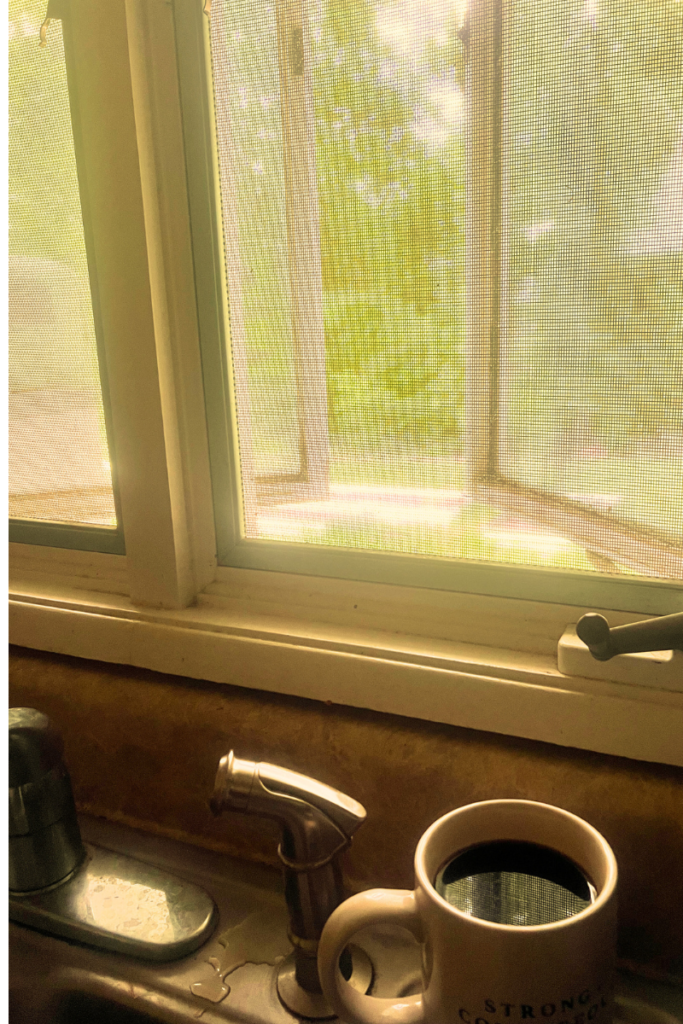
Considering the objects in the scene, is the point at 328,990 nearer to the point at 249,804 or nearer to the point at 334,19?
the point at 249,804

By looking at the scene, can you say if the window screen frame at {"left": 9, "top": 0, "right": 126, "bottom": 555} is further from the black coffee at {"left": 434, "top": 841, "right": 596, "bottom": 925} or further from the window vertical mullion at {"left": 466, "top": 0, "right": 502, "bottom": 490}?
the black coffee at {"left": 434, "top": 841, "right": 596, "bottom": 925}

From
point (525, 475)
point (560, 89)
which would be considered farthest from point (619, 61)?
point (525, 475)

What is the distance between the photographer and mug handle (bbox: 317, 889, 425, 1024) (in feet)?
1.32

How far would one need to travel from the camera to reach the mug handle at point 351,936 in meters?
0.40

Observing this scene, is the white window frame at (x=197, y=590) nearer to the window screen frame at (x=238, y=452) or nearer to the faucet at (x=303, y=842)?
the window screen frame at (x=238, y=452)

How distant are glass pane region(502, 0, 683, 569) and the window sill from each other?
0.13m

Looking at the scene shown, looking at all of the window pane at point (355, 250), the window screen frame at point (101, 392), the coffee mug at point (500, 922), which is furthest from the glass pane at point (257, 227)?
the coffee mug at point (500, 922)

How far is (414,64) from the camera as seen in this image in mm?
568

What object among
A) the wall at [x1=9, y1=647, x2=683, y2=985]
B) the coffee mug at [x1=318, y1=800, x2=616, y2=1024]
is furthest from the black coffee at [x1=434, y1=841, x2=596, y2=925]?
the wall at [x1=9, y1=647, x2=683, y2=985]

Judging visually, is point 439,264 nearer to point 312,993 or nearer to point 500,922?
point 500,922

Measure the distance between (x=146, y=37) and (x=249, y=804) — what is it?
2.18 ft

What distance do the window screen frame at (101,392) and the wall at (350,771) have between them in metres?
0.14

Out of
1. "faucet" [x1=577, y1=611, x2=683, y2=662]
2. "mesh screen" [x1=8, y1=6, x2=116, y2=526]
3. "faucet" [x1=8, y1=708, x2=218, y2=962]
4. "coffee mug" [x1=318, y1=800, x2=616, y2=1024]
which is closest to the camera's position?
"coffee mug" [x1=318, y1=800, x2=616, y2=1024]

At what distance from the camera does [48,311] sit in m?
0.78
